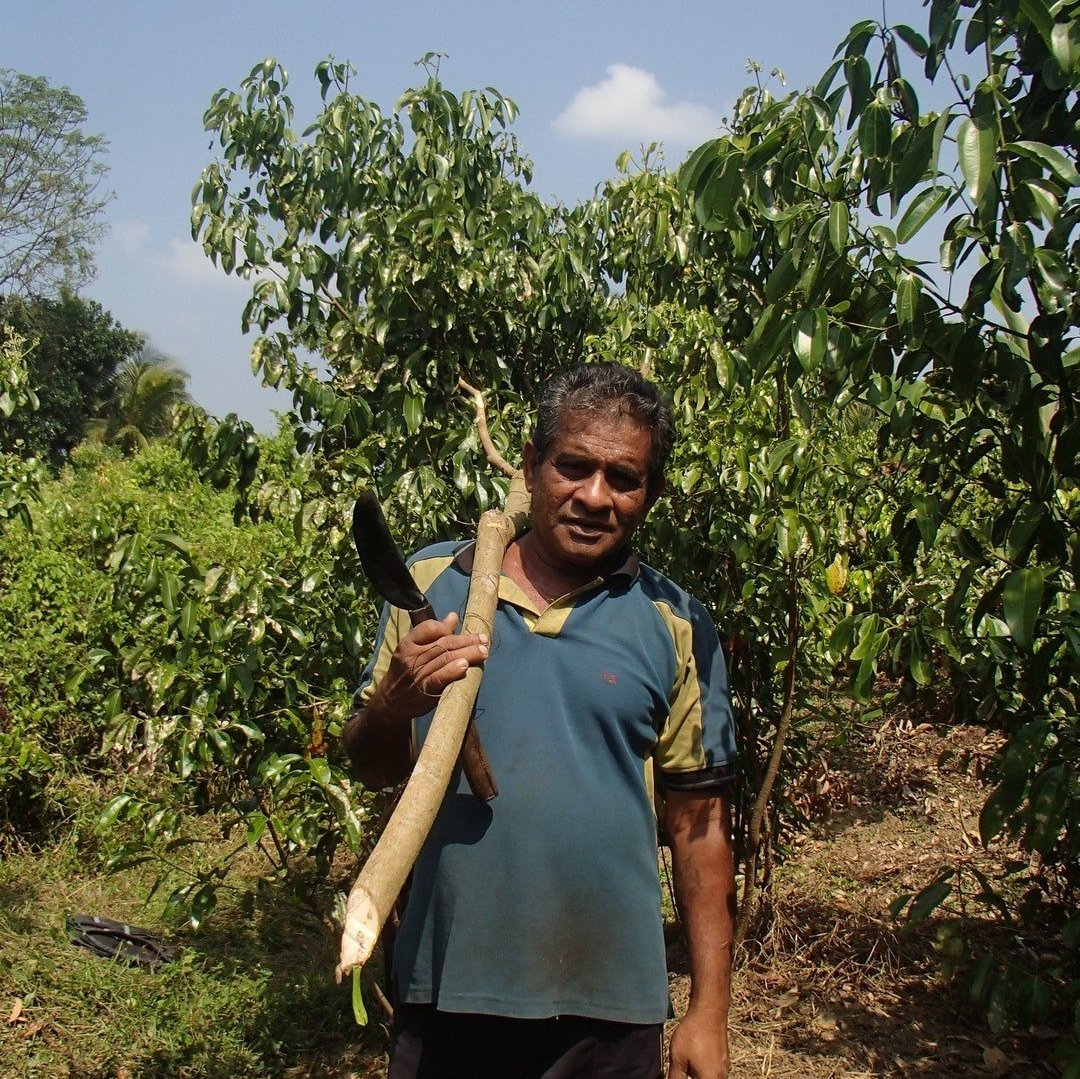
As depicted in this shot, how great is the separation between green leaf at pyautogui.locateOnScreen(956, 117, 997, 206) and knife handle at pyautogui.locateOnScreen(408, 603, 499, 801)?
0.97m

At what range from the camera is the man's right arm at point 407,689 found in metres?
1.59

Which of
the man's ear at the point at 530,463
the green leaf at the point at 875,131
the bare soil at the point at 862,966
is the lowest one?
the bare soil at the point at 862,966

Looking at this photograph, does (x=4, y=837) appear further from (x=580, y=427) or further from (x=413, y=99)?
(x=580, y=427)

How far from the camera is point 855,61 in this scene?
1967mm

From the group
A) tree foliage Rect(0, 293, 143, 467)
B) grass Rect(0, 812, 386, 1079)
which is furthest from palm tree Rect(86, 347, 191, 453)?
grass Rect(0, 812, 386, 1079)

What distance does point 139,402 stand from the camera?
76.6 ft

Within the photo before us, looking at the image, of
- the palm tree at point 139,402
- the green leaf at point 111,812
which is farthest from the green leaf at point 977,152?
the palm tree at point 139,402

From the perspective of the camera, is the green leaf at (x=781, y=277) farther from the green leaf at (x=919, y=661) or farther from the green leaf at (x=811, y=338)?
the green leaf at (x=919, y=661)

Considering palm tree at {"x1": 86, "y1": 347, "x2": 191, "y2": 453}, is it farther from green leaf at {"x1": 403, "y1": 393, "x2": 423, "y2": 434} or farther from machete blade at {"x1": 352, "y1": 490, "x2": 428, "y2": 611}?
machete blade at {"x1": 352, "y1": 490, "x2": 428, "y2": 611}

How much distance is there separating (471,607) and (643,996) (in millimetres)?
645

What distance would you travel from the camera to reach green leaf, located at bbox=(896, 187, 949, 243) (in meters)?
1.82

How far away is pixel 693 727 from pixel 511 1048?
1.86ft

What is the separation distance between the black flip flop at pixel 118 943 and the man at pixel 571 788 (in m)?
2.73

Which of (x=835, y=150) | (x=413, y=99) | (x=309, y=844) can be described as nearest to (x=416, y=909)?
(x=309, y=844)
